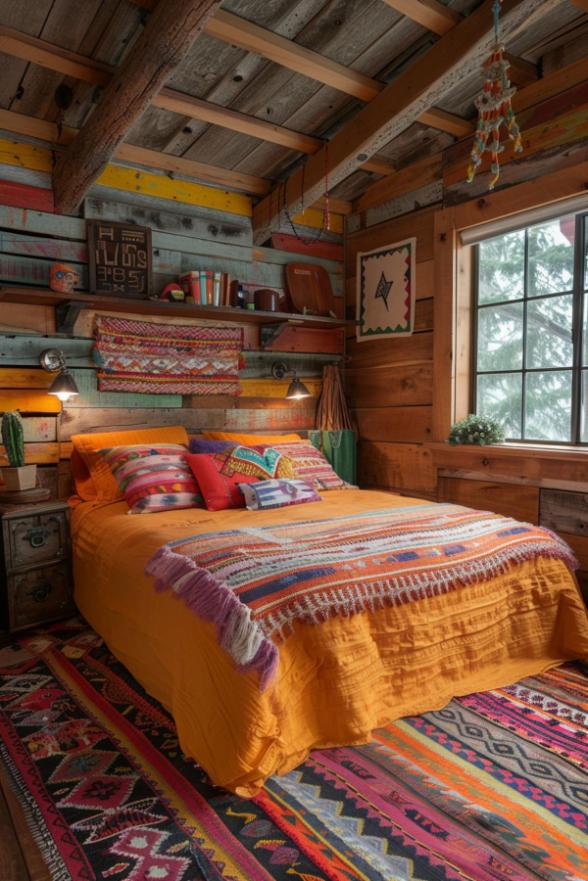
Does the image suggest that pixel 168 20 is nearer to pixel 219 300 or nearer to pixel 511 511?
pixel 219 300

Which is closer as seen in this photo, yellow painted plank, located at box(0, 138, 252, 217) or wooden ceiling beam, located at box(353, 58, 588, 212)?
wooden ceiling beam, located at box(353, 58, 588, 212)

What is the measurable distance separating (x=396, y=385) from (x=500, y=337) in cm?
76

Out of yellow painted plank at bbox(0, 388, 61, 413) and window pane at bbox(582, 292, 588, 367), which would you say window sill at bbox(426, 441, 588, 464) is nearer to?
window pane at bbox(582, 292, 588, 367)

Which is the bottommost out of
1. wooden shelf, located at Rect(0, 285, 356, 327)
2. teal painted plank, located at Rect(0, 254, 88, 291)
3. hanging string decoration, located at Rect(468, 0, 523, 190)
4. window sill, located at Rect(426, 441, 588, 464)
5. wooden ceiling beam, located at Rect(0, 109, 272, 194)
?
window sill, located at Rect(426, 441, 588, 464)

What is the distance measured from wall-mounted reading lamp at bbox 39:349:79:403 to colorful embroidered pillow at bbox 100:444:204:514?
35 cm

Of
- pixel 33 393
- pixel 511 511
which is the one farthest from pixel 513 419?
pixel 33 393

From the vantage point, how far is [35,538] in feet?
8.77

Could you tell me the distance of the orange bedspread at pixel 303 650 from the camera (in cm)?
160

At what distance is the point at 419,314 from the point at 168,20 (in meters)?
2.11

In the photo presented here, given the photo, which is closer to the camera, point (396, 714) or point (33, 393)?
point (396, 714)

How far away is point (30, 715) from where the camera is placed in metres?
2.02

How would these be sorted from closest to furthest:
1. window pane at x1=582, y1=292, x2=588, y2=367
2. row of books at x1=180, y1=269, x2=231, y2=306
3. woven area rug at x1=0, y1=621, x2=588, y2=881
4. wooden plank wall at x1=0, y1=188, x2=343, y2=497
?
woven area rug at x1=0, y1=621, x2=588, y2=881 < window pane at x1=582, y1=292, x2=588, y2=367 < wooden plank wall at x1=0, y1=188, x2=343, y2=497 < row of books at x1=180, y1=269, x2=231, y2=306

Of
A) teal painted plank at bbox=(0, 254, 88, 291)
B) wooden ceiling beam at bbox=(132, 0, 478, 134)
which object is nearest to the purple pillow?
teal painted plank at bbox=(0, 254, 88, 291)

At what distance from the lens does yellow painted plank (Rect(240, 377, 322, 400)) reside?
12.5 feet
